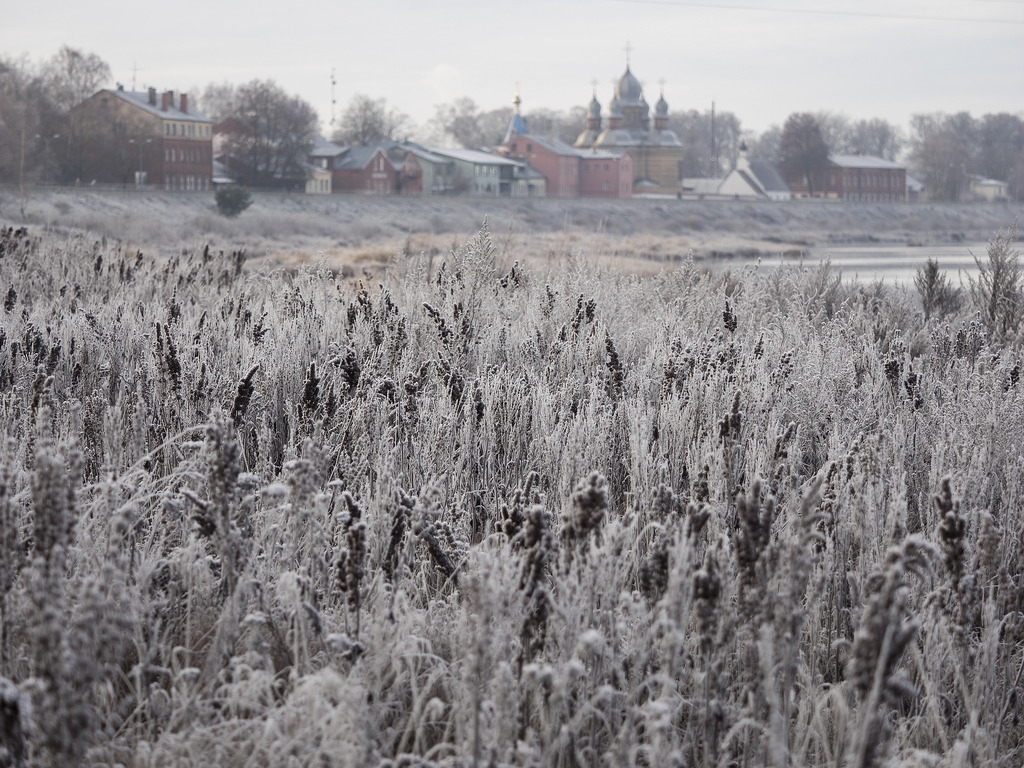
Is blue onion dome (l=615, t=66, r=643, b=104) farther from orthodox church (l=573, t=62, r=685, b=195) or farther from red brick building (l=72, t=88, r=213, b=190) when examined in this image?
red brick building (l=72, t=88, r=213, b=190)

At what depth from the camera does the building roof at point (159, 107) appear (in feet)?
240

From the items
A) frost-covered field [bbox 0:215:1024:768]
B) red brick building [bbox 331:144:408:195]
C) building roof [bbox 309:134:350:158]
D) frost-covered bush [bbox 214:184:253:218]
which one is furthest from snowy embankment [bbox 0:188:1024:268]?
building roof [bbox 309:134:350:158]

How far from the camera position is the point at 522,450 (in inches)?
181

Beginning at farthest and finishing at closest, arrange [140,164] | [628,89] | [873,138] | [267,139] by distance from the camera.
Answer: [873,138] → [628,89] → [267,139] → [140,164]

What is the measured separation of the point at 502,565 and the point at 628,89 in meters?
121

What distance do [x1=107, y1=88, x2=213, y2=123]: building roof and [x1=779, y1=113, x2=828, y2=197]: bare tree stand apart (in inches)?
2534

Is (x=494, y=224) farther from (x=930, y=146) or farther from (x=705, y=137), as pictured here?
(x=705, y=137)

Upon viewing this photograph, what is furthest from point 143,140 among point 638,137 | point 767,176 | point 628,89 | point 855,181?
point 855,181

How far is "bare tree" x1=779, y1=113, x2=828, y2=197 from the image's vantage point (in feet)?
361

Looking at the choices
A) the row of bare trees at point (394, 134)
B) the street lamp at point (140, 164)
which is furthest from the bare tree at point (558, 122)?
the street lamp at point (140, 164)

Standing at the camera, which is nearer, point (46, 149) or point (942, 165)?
point (46, 149)

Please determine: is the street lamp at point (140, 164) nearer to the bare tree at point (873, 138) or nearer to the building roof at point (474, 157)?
the building roof at point (474, 157)

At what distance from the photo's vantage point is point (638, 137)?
112m

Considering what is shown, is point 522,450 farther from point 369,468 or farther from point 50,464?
point 50,464
